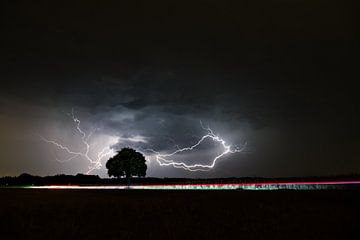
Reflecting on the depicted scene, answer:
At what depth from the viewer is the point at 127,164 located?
244 ft

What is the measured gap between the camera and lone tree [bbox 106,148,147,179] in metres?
74.6

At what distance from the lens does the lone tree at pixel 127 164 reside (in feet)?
245
